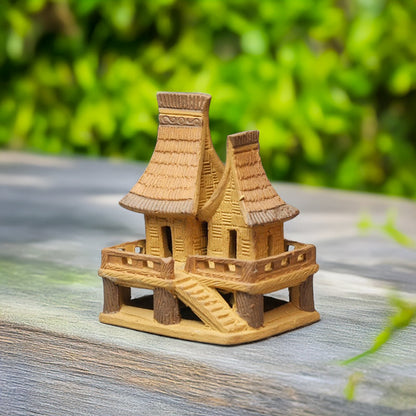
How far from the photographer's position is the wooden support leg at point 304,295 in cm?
175

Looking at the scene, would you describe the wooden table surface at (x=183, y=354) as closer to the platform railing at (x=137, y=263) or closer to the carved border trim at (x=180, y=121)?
the platform railing at (x=137, y=263)

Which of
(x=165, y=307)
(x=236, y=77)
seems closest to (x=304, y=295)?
(x=165, y=307)

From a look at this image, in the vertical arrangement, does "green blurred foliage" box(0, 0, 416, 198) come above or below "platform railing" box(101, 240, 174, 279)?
above

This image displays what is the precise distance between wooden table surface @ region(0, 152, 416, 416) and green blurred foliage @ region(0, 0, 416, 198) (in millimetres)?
1645

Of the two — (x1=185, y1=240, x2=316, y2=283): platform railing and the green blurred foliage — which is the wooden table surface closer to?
(x1=185, y1=240, x2=316, y2=283): platform railing

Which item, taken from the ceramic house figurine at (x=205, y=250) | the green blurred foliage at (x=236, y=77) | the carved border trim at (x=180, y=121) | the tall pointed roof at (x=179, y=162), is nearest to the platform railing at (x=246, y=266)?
the ceramic house figurine at (x=205, y=250)

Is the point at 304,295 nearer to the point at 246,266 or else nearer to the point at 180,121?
the point at 246,266

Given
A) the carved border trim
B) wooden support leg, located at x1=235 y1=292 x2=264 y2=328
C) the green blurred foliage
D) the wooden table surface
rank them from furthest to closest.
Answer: the green blurred foliage → the carved border trim → wooden support leg, located at x1=235 y1=292 x2=264 y2=328 → the wooden table surface

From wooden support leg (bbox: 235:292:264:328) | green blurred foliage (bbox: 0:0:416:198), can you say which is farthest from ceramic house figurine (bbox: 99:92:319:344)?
green blurred foliage (bbox: 0:0:416:198)

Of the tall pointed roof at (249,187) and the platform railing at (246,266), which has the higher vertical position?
the tall pointed roof at (249,187)

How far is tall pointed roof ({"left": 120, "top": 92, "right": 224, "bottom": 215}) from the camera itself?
5.52 ft

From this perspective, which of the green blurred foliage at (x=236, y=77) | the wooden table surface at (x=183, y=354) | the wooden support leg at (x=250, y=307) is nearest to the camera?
the wooden table surface at (x=183, y=354)

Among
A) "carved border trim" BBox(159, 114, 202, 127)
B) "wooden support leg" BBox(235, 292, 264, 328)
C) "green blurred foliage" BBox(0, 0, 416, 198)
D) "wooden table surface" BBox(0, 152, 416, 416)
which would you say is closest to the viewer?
"wooden table surface" BBox(0, 152, 416, 416)

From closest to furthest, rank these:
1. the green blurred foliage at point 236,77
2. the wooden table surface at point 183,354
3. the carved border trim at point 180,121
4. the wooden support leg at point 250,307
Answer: the wooden table surface at point 183,354 < the wooden support leg at point 250,307 < the carved border trim at point 180,121 < the green blurred foliage at point 236,77
